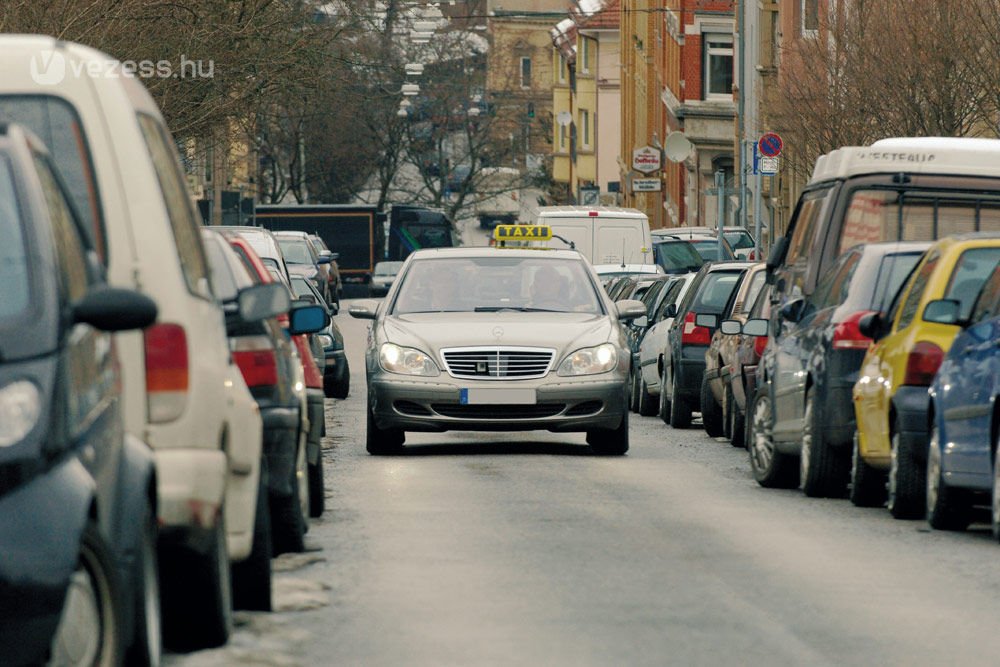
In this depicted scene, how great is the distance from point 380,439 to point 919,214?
13.6ft

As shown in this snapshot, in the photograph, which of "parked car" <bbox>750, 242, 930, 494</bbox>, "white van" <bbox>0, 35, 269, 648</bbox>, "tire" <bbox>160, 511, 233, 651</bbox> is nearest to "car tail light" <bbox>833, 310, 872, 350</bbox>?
"parked car" <bbox>750, 242, 930, 494</bbox>

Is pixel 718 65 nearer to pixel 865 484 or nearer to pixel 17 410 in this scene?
pixel 865 484

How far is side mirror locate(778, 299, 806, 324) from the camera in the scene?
15.2m

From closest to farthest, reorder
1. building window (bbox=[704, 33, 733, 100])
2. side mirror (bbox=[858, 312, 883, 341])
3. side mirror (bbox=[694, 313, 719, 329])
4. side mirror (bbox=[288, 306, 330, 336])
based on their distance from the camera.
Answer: side mirror (bbox=[288, 306, 330, 336])
side mirror (bbox=[858, 312, 883, 341])
side mirror (bbox=[694, 313, 719, 329])
building window (bbox=[704, 33, 733, 100])

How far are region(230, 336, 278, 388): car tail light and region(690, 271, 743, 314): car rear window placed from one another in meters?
12.4

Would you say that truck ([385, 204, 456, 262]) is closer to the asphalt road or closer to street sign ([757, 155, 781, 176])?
street sign ([757, 155, 781, 176])

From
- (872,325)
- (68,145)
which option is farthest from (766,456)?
(68,145)

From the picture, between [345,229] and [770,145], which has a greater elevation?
[770,145]

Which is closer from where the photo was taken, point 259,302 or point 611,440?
point 259,302

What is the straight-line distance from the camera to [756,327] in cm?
1622

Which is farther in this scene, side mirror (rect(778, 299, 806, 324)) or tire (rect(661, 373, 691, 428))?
tire (rect(661, 373, 691, 428))

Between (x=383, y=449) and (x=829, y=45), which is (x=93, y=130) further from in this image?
(x=829, y=45)

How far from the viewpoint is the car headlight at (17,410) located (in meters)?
5.62

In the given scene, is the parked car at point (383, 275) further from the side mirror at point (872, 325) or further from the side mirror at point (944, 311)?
the side mirror at point (944, 311)
